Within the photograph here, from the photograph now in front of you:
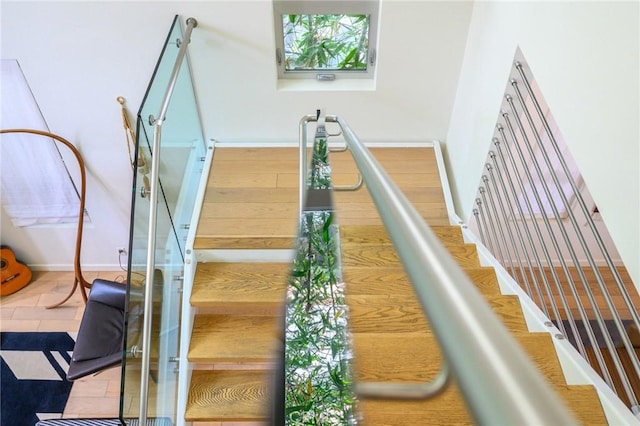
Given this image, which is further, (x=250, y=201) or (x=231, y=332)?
(x=250, y=201)

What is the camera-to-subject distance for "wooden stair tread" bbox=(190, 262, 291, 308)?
2869 millimetres

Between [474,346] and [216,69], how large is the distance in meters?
3.13

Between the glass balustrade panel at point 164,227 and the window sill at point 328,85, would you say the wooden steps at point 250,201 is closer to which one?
the glass balustrade panel at point 164,227

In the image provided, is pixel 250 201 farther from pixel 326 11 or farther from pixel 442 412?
pixel 442 412

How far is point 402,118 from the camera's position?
3.45 m

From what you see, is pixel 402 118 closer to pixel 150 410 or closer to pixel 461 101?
pixel 461 101

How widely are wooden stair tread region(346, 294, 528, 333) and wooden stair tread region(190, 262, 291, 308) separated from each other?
2.61ft

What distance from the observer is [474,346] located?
0.30m

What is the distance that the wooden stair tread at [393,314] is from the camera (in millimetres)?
2039

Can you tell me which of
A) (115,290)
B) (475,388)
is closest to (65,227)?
(115,290)

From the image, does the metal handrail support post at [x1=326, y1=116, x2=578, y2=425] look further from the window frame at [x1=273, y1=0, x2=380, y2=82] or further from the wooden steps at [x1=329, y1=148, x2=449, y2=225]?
the window frame at [x1=273, y1=0, x2=380, y2=82]

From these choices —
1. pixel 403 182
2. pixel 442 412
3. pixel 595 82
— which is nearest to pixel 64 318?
pixel 403 182

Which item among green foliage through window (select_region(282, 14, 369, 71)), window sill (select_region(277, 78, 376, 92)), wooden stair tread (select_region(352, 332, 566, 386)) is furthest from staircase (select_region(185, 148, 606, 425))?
green foliage through window (select_region(282, 14, 369, 71))

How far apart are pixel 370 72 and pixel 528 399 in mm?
3234
